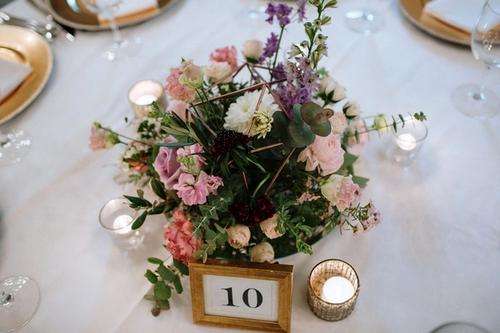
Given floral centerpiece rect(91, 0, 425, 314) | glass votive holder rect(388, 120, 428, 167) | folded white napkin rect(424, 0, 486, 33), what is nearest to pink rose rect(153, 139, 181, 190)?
floral centerpiece rect(91, 0, 425, 314)

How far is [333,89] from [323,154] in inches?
7.4

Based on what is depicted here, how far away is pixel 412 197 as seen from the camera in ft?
2.75

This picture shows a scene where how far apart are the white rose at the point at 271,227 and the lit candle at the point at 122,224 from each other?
0.26m

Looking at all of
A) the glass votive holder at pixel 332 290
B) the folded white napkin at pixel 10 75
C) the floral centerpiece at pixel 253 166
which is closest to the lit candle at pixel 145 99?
the floral centerpiece at pixel 253 166

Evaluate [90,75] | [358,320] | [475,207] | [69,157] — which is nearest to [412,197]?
[475,207]

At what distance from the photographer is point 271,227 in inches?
25.1

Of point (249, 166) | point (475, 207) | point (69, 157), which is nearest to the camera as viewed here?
point (249, 166)

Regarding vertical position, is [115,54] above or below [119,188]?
above

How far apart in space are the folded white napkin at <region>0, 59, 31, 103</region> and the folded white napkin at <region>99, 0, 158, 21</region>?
0.27m

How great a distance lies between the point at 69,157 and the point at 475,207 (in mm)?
833

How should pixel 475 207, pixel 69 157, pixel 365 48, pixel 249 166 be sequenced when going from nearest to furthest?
pixel 249 166 < pixel 475 207 < pixel 69 157 < pixel 365 48

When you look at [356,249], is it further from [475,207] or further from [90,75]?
[90,75]

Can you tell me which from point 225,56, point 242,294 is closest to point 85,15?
point 225,56

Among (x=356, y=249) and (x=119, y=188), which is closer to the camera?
(x=356, y=249)
